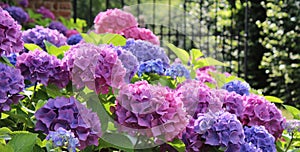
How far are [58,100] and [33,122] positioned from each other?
0.13 meters

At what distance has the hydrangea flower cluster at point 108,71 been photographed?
1215 millimetres

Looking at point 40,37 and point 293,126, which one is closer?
point 293,126

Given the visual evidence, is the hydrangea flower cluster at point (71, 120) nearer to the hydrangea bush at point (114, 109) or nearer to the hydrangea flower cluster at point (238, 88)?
the hydrangea bush at point (114, 109)

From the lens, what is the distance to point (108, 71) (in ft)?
4.01

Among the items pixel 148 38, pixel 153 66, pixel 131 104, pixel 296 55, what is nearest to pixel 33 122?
pixel 131 104

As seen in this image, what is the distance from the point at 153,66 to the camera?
147 centimetres

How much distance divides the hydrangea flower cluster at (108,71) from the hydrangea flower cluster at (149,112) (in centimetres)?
4

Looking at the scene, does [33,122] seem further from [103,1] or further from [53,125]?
[103,1]

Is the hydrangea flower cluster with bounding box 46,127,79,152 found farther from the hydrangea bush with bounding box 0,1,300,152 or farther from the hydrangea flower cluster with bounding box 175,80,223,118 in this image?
the hydrangea flower cluster with bounding box 175,80,223,118

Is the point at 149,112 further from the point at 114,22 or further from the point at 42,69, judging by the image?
the point at 114,22

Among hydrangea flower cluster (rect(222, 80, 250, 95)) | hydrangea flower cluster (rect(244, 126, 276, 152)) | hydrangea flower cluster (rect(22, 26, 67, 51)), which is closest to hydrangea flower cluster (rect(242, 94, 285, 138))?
hydrangea flower cluster (rect(244, 126, 276, 152))

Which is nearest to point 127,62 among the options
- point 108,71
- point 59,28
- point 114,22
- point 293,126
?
point 108,71

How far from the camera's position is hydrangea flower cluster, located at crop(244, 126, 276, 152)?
1.36 meters

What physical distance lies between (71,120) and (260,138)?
0.49m
